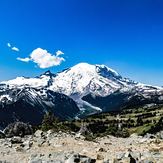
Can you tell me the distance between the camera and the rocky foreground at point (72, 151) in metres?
34.5

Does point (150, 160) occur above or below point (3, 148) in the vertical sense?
below

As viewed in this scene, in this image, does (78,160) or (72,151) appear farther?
(72,151)

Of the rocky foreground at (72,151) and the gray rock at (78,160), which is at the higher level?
the rocky foreground at (72,151)

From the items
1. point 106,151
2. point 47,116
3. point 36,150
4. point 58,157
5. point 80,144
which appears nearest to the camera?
point 58,157

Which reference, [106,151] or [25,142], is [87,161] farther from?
[25,142]

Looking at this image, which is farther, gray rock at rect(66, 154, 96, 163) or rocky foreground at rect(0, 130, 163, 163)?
rocky foreground at rect(0, 130, 163, 163)

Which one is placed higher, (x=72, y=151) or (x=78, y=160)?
(x=72, y=151)

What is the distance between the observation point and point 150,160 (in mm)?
31969

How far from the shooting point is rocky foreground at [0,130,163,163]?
34466 mm

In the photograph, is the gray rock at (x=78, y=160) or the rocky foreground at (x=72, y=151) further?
the rocky foreground at (x=72, y=151)

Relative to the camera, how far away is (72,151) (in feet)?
137

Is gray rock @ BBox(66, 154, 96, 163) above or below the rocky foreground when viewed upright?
below

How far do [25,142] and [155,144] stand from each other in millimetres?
16670

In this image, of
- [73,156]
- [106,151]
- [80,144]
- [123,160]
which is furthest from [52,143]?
[123,160]
